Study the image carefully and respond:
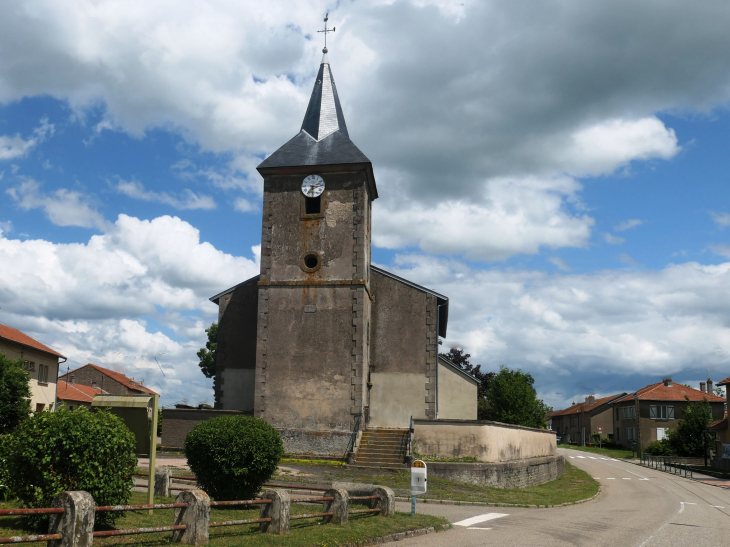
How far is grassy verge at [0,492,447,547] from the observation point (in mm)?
9086

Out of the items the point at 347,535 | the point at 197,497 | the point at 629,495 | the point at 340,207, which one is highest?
the point at 340,207

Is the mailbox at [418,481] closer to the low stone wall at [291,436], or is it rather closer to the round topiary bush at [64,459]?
the round topiary bush at [64,459]

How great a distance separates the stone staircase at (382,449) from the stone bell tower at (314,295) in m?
1.01

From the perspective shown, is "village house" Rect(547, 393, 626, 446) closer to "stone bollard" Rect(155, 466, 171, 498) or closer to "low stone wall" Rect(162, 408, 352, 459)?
"low stone wall" Rect(162, 408, 352, 459)

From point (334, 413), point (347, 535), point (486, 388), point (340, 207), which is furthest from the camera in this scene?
point (486, 388)

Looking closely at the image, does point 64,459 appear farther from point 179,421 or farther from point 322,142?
point 322,142

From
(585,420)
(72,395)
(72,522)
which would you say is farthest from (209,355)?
(585,420)

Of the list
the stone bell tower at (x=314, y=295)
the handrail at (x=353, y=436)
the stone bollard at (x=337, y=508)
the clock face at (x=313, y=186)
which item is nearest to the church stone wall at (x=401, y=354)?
the stone bell tower at (x=314, y=295)

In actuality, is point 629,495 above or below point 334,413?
below

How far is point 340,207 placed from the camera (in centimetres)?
2723

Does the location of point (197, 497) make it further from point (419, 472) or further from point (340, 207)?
point (340, 207)

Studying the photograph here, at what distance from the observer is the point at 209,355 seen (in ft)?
166

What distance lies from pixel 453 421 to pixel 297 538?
14.2 metres

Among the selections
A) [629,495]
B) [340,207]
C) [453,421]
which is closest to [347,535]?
[453,421]
